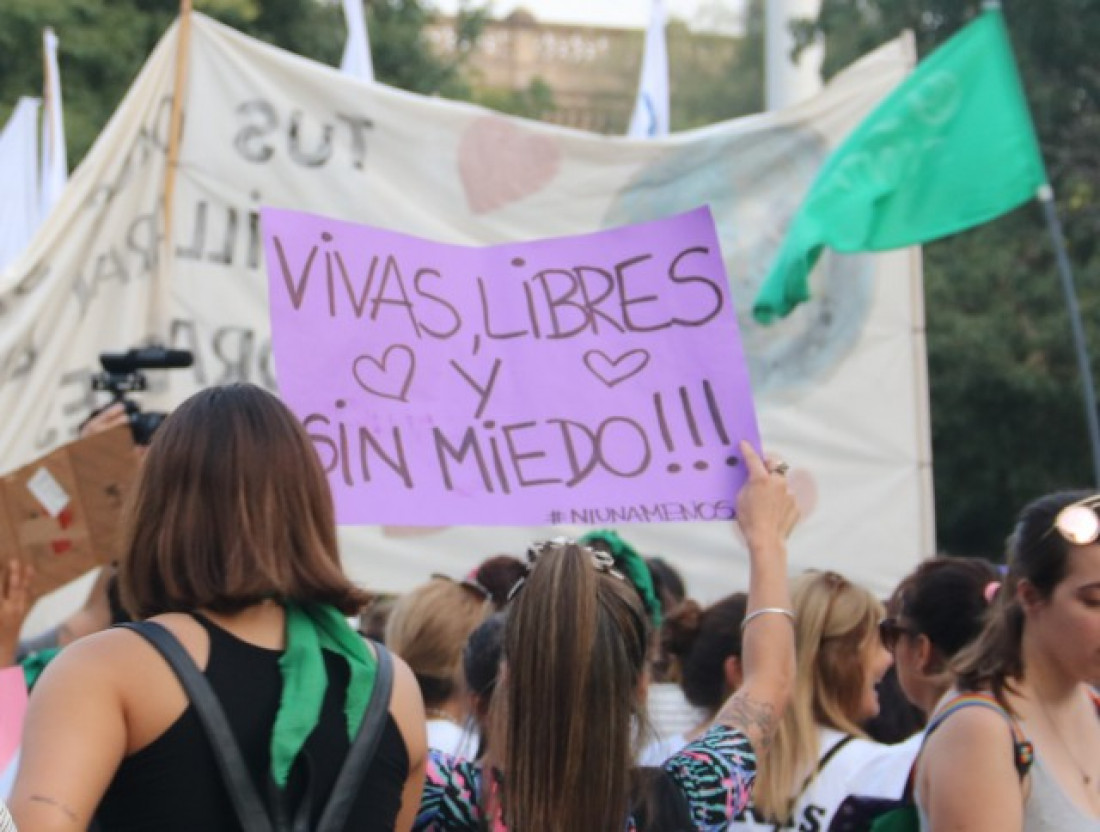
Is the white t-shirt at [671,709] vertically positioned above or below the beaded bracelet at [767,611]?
below

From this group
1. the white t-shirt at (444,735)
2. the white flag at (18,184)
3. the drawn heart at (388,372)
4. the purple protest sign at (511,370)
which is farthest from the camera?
the white flag at (18,184)

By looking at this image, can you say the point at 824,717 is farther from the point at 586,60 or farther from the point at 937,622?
the point at 586,60

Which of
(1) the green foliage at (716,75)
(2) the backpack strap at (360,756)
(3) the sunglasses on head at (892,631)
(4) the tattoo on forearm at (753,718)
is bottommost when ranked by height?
(3) the sunglasses on head at (892,631)

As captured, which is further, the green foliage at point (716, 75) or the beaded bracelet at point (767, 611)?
the green foliage at point (716, 75)

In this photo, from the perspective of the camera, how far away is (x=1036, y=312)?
61.1 ft

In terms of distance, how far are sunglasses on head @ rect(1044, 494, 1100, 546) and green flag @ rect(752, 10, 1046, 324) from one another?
3912 millimetres

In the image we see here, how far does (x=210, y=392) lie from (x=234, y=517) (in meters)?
0.19

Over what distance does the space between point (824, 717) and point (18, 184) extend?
239 inches

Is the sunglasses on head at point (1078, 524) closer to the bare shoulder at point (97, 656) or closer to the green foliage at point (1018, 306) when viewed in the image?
the bare shoulder at point (97, 656)

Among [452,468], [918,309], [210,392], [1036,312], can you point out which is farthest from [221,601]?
[1036,312]

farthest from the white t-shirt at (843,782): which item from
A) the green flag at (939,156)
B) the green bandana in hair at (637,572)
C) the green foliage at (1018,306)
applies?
the green foliage at (1018,306)

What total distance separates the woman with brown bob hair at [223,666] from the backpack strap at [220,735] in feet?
0.03

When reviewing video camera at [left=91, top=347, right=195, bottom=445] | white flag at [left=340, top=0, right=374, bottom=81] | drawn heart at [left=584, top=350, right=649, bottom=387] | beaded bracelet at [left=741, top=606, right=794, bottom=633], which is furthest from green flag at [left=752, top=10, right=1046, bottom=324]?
beaded bracelet at [left=741, top=606, right=794, bottom=633]

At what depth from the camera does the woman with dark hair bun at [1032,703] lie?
285 cm
